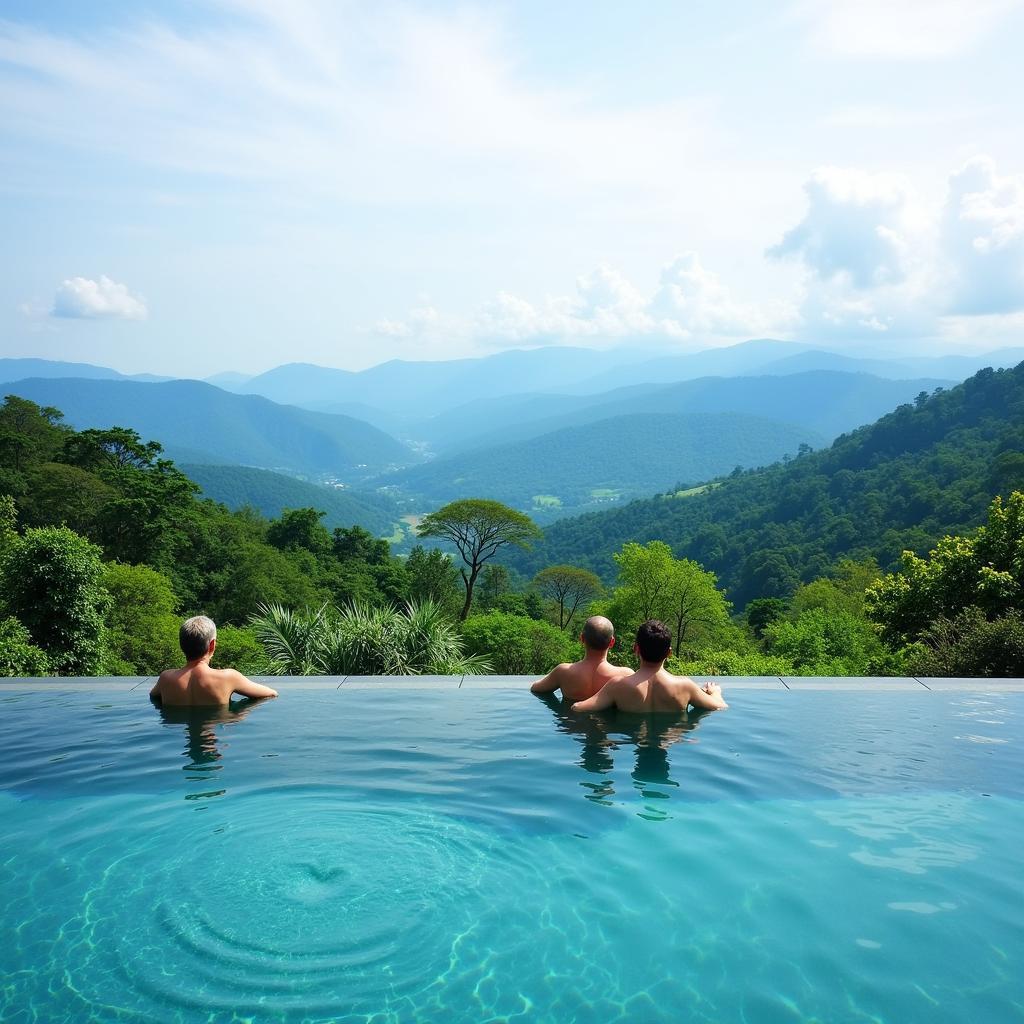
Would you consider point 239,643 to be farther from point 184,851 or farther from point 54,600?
point 184,851

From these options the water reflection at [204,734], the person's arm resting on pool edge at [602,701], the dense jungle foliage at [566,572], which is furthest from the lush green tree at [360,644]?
A: the person's arm resting on pool edge at [602,701]

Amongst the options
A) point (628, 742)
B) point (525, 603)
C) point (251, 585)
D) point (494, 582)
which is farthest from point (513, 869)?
point (494, 582)

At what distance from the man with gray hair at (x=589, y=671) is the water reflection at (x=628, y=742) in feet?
0.63

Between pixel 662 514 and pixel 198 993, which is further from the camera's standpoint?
pixel 662 514

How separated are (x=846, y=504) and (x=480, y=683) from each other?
9521 centimetres

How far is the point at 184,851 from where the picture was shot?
4707 millimetres

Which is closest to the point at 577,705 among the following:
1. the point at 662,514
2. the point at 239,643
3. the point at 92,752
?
the point at 92,752

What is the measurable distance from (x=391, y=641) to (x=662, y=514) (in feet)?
387

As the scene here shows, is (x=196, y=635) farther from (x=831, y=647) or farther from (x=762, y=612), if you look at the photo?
(x=762, y=612)

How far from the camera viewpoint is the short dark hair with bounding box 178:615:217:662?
710cm

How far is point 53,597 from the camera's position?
15516 millimetres

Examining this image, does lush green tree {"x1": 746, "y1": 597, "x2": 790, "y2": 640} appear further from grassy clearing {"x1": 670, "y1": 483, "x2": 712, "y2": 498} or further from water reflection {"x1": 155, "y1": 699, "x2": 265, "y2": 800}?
grassy clearing {"x1": 670, "y1": 483, "x2": 712, "y2": 498}

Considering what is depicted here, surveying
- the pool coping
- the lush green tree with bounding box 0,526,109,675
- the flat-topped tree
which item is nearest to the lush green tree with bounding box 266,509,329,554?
the flat-topped tree

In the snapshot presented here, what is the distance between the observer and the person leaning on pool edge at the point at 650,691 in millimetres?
6953
